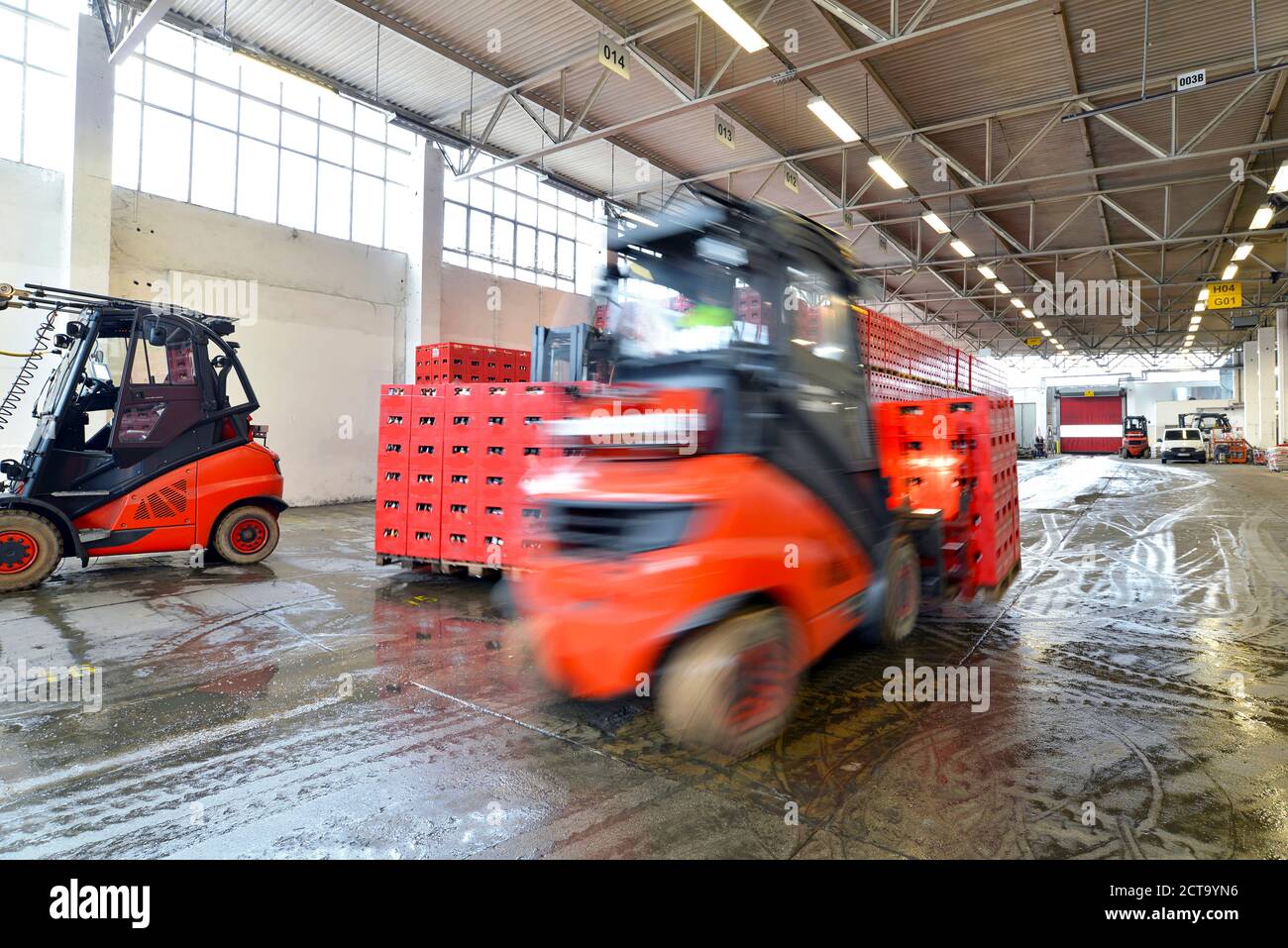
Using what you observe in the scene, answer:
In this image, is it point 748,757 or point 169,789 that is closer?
point 169,789

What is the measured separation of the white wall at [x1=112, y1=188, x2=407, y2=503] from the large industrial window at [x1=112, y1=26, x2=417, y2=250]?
0.51 meters

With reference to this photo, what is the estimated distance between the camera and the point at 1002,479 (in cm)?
680

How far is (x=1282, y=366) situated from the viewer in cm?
2803

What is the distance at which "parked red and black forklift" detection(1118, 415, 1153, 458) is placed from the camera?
1566 inches

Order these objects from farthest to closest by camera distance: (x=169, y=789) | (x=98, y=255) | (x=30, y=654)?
(x=98, y=255) → (x=30, y=654) → (x=169, y=789)

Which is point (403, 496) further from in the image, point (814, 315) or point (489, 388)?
point (814, 315)

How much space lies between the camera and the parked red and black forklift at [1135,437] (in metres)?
39.8

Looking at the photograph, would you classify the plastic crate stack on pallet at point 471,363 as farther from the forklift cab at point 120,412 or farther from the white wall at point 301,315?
the forklift cab at point 120,412

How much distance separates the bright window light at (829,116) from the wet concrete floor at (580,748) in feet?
27.0

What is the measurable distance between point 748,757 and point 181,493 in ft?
24.2

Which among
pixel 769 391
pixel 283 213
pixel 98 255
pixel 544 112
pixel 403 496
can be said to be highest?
pixel 544 112

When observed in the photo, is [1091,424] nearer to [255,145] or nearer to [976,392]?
[976,392]

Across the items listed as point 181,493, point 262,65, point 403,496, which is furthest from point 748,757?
point 262,65

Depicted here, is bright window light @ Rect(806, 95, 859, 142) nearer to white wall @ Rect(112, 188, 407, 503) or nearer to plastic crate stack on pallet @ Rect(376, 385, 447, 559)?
plastic crate stack on pallet @ Rect(376, 385, 447, 559)
